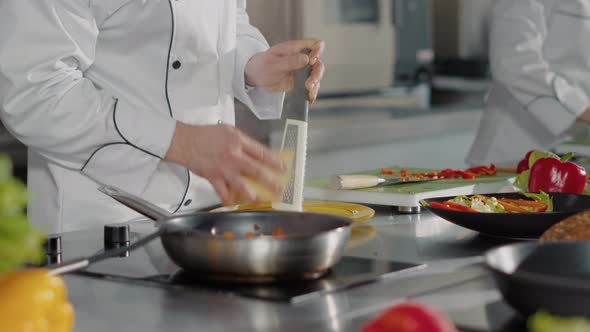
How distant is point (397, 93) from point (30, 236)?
3.13 m

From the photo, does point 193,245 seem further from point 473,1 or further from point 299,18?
point 473,1

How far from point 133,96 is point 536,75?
5.32ft

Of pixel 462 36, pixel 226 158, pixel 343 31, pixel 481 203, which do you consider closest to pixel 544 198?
pixel 481 203

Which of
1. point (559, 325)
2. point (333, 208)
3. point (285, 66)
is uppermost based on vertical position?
point (285, 66)

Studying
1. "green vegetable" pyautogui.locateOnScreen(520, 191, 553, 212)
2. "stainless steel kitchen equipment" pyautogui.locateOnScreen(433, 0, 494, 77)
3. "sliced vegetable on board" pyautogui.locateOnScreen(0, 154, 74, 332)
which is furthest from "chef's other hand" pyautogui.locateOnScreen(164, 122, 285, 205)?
"stainless steel kitchen equipment" pyautogui.locateOnScreen(433, 0, 494, 77)

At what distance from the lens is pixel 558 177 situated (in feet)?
4.99

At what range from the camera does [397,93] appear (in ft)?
12.0

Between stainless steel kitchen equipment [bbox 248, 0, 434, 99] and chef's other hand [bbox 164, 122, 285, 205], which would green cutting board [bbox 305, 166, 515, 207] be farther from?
stainless steel kitchen equipment [bbox 248, 0, 434, 99]

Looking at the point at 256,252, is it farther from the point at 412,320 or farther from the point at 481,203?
the point at 481,203

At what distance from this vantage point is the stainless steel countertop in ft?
2.56

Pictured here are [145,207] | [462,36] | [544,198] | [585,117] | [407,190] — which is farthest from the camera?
[462,36]

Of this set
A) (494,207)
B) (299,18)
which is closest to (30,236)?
(494,207)

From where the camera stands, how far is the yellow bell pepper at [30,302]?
0.62 m

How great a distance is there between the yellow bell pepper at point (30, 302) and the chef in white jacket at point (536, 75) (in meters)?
2.34
